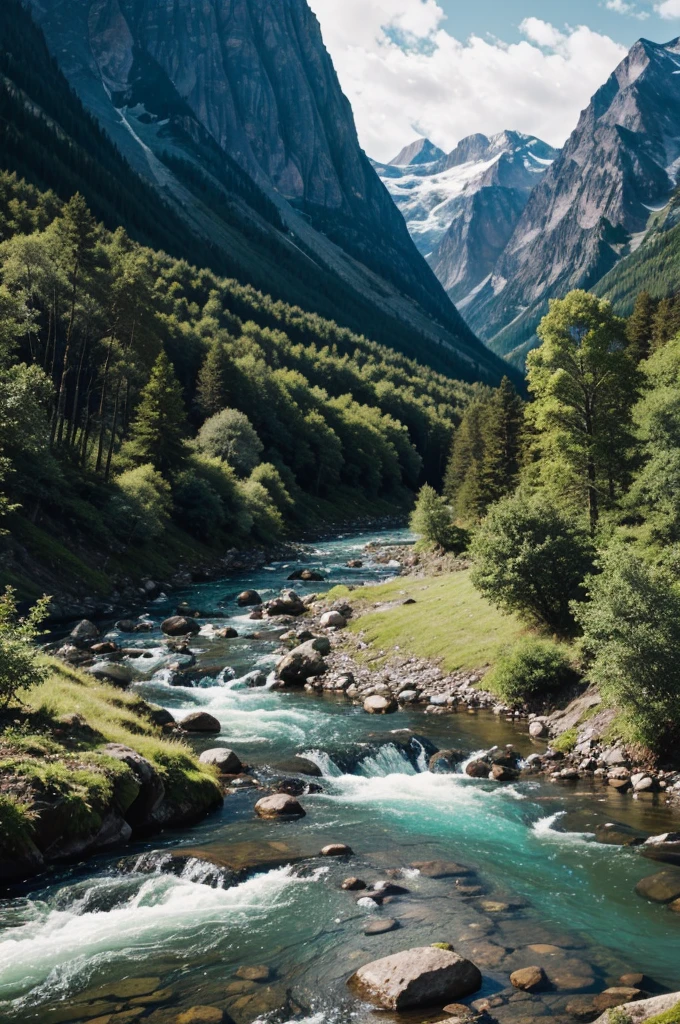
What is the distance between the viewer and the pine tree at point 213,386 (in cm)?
12450

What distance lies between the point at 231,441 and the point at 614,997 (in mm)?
97495

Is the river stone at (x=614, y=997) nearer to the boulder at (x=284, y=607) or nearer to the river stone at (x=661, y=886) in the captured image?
the river stone at (x=661, y=886)

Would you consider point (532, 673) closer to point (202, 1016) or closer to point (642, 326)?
point (202, 1016)

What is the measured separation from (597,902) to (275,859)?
27.0 feet

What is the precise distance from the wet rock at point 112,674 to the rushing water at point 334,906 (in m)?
11.5

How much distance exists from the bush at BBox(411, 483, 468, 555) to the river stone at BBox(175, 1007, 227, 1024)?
55301 mm

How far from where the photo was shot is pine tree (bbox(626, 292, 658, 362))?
3056 inches

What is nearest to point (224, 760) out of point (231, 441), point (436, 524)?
point (436, 524)

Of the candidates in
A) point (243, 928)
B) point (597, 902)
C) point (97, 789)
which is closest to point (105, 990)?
point (243, 928)

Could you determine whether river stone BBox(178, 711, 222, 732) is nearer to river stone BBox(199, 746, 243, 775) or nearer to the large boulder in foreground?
river stone BBox(199, 746, 243, 775)

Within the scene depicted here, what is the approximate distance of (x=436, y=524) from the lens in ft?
228

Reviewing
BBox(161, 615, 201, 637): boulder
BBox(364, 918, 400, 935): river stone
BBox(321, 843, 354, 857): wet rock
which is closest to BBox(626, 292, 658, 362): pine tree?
BBox(161, 615, 201, 637): boulder

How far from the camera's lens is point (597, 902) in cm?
1769

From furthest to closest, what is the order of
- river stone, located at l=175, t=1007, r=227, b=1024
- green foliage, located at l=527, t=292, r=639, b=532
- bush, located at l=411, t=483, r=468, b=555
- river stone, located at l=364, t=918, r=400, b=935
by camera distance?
bush, located at l=411, t=483, r=468, b=555
green foliage, located at l=527, t=292, r=639, b=532
river stone, located at l=364, t=918, r=400, b=935
river stone, located at l=175, t=1007, r=227, b=1024
